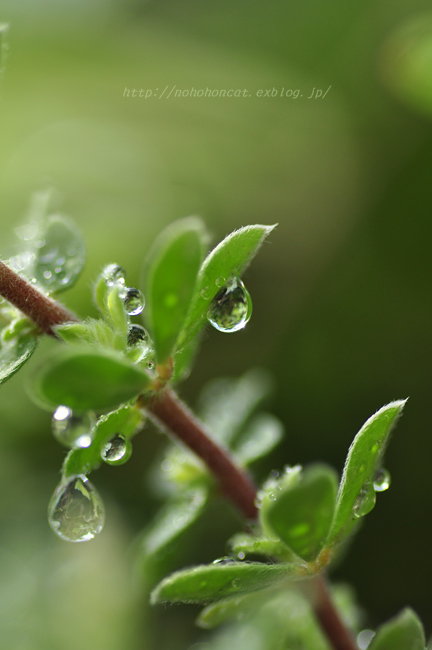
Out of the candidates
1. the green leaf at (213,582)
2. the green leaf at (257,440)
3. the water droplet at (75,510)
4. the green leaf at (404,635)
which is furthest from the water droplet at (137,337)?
the green leaf at (404,635)

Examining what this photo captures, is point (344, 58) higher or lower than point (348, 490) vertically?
higher

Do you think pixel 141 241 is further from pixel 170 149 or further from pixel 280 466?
pixel 280 466

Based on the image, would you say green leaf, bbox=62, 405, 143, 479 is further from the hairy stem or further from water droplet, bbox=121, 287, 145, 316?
water droplet, bbox=121, 287, 145, 316

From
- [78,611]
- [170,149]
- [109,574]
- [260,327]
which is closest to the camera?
[78,611]

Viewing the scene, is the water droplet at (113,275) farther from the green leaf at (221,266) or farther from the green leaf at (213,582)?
the green leaf at (213,582)

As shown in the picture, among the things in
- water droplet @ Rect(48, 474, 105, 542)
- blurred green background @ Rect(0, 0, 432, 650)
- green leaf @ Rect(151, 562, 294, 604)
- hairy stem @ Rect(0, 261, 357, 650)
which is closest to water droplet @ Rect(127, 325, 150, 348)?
hairy stem @ Rect(0, 261, 357, 650)

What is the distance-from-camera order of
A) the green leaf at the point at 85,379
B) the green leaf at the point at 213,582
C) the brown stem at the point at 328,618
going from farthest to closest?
the brown stem at the point at 328,618 → the green leaf at the point at 213,582 → the green leaf at the point at 85,379

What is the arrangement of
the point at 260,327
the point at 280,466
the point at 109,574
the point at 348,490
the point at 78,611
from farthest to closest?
1. the point at 260,327
2. the point at 280,466
3. the point at 109,574
4. the point at 78,611
5. the point at 348,490

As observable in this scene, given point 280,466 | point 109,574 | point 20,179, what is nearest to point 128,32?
point 20,179

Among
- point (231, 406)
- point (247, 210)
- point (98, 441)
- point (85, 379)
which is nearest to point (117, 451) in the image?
point (98, 441)
